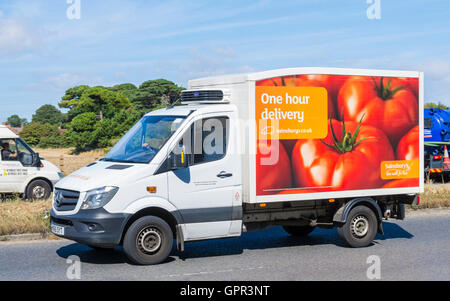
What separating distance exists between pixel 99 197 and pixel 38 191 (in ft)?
29.9

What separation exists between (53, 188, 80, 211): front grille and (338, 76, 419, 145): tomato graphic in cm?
457

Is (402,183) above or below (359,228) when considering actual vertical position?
above

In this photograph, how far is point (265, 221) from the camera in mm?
9883

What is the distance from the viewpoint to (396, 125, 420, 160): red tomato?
10836 mm

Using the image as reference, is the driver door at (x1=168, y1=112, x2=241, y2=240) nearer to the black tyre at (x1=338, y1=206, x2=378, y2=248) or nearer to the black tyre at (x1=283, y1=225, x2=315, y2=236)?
the black tyre at (x1=338, y1=206, x2=378, y2=248)

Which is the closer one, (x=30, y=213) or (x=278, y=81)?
(x=278, y=81)

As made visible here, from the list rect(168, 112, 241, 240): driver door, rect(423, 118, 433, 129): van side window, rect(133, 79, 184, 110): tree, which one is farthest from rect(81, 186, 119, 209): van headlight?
rect(133, 79, 184, 110): tree

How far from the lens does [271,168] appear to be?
9.55 metres

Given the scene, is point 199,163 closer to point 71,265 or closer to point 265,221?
point 265,221

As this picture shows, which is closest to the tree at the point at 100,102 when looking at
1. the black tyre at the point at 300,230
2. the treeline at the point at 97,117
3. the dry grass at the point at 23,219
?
the treeline at the point at 97,117

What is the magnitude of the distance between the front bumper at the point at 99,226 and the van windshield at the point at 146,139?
0.99m

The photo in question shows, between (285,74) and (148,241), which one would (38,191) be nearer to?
(148,241)

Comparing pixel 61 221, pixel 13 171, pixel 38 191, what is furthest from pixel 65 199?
pixel 38 191
